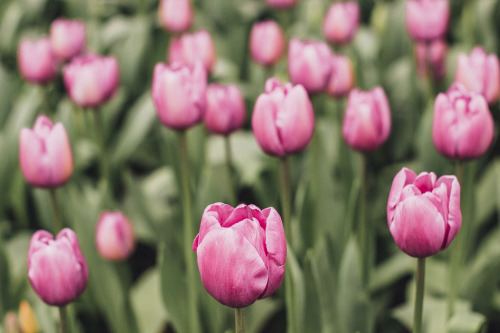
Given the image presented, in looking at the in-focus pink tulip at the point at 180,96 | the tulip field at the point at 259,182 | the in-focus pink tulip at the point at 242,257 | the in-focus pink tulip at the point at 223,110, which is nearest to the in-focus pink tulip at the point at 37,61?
the tulip field at the point at 259,182

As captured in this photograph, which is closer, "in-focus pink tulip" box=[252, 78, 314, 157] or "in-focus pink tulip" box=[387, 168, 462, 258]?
"in-focus pink tulip" box=[387, 168, 462, 258]

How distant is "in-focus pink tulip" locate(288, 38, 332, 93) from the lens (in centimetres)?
159

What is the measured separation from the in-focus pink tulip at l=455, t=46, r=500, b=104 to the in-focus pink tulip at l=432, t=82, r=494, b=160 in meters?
0.29

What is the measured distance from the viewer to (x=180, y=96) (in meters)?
1.36

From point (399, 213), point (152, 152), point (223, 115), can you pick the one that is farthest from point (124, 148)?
point (399, 213)

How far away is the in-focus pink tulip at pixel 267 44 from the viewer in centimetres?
218

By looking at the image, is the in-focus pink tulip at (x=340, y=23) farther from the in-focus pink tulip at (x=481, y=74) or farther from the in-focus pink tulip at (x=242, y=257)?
the in-focus pink tulip at (x=242, y=257)

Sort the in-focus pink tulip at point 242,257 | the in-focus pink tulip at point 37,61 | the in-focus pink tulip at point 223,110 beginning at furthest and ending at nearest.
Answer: the in-focus pink tulip at point 37,61
the in-focus pink tulip at point 223,110
the in-focus pink tulip at point 242,257

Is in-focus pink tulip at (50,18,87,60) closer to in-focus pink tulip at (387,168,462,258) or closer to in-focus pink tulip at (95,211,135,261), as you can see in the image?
in-focus pink tulip at (95,211,135,261)

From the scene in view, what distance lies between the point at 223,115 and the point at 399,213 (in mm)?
764

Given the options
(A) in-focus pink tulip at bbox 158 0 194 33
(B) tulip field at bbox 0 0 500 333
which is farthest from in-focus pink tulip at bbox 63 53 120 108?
(A) in-focus pink tulip at bbox 158 0 194 33

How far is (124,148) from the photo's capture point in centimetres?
233

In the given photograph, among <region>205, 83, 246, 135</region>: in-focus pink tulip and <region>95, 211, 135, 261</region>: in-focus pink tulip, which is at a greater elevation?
<region>205, 83, 246, 135</region>: in-focus pink tulip

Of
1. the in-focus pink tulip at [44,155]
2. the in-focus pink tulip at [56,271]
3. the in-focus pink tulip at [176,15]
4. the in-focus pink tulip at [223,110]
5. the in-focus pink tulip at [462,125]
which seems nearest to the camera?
the in-focus pink tulip at [56,271]
